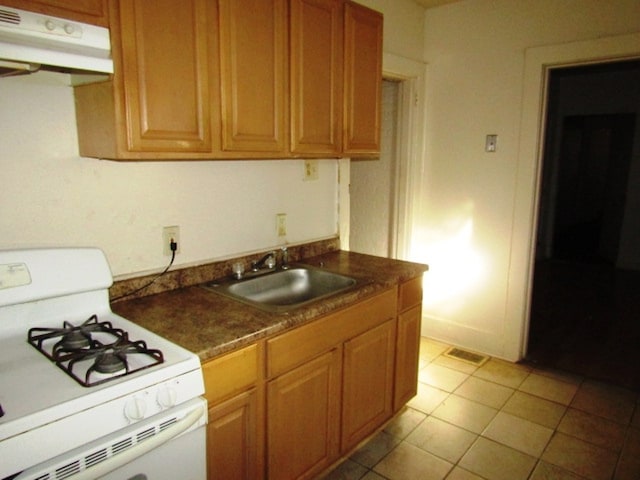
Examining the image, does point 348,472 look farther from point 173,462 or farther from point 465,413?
point 173,462

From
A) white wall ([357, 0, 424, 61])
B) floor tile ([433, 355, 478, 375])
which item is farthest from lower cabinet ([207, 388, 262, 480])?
white wall ([357, 0, 424, 61])

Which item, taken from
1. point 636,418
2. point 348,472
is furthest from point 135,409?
point 636,418

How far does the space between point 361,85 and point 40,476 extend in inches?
78.4

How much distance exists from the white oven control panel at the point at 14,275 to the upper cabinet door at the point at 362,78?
1.42 m

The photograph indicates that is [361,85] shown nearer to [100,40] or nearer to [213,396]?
[100,40]

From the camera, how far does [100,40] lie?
1326mm

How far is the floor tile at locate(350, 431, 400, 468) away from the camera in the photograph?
7.23 ft

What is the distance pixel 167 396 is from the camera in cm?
121

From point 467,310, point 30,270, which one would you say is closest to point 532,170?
point 467,310

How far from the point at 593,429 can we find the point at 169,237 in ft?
7.71

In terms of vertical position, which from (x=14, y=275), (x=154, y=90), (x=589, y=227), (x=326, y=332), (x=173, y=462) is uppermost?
(x=154, y=90)

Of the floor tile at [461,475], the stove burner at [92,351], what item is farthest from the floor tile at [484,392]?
the stove burner at [92,351]

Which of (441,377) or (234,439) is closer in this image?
(234,439)

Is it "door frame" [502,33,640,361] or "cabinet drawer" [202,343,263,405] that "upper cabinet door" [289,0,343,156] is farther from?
"door frame" [502,33,640,361]
